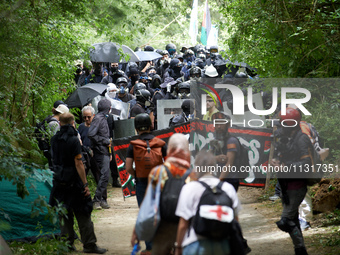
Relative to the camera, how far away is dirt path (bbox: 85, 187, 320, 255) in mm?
8516

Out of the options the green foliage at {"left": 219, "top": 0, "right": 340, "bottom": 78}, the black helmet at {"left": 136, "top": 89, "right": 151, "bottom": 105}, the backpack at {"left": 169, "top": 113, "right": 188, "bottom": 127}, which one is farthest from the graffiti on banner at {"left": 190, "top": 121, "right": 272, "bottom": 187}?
the black helmet at {"left": 136, "top": 89, "right": 151, "bottom": 105}

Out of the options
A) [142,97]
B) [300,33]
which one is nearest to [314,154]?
[300,33]

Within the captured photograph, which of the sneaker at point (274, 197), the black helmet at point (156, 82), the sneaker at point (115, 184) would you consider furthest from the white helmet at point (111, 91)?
the sneaker at point (274, 197)

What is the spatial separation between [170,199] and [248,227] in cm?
486

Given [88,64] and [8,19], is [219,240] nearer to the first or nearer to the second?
[8,19]

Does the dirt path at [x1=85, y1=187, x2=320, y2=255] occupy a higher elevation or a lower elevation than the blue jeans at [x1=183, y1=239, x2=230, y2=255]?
lower

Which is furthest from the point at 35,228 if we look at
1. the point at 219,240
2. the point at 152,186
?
the point at 219,240

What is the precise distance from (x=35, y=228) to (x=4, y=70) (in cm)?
249

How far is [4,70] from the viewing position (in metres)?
8.34

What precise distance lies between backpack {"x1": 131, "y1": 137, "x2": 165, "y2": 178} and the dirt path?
1.52 metres

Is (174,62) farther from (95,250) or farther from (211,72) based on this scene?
(95,250)

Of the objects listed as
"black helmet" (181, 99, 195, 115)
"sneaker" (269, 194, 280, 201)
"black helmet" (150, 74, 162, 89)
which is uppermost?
"black helmet" (150, 74, 162, 89)

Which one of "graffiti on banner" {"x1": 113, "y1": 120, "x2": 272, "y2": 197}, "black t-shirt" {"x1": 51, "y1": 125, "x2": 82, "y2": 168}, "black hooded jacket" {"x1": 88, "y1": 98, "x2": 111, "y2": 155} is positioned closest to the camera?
"black t-shirt" {"x1": 51, "y1": 125, "x2": 82, "y2": 168}

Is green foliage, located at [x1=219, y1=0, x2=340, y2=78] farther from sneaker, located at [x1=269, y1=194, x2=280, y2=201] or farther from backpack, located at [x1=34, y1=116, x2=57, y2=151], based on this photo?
backpack, located at [x1=34, y1=116, x2=57, y2=151]
